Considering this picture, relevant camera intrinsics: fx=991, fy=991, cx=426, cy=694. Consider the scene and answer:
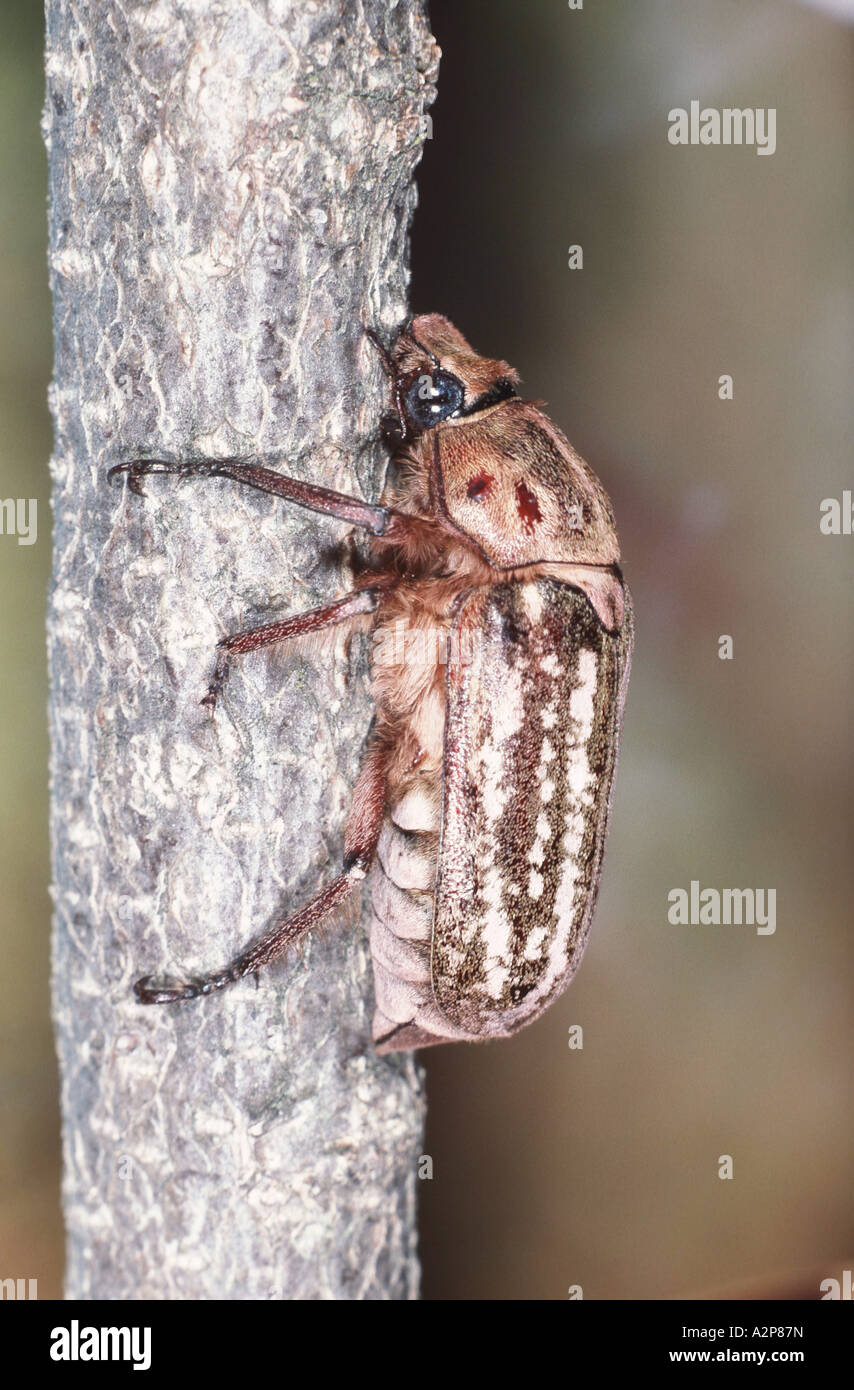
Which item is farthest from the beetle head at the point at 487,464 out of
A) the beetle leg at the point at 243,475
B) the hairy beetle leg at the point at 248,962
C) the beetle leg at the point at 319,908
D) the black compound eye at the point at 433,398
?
the hairy beetle leg at the point at 248,962

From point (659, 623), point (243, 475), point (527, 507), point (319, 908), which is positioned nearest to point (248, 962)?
point (319, 908)

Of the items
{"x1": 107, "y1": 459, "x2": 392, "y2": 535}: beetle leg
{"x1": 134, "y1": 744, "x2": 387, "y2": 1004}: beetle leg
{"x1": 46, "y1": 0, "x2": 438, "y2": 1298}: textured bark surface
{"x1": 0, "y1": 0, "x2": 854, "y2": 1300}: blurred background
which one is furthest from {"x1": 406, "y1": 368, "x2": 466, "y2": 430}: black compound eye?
{"x1": 0, "y1": 0, "x2": 854, "y2": 1300}: blurred background

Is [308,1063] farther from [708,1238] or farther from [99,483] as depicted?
[708,1238]

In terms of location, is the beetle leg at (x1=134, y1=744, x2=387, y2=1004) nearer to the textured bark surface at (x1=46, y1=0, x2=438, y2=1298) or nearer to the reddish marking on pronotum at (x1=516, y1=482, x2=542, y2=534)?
the textured bark surface at (x1=46, y1=0, x2=438, y2=1298)

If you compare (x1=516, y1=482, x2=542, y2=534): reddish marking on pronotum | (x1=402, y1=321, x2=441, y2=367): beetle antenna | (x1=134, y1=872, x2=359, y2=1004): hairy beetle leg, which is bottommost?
(x1=134, y1=872, x2=359, y2=1004): hairy beetle leg

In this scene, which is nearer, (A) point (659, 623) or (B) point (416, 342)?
(B) point (416, 342)

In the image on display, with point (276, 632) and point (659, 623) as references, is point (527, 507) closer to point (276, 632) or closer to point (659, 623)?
point (276, 632)

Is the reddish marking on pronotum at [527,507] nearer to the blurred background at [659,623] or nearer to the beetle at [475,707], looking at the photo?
the beetle at [475,707]
